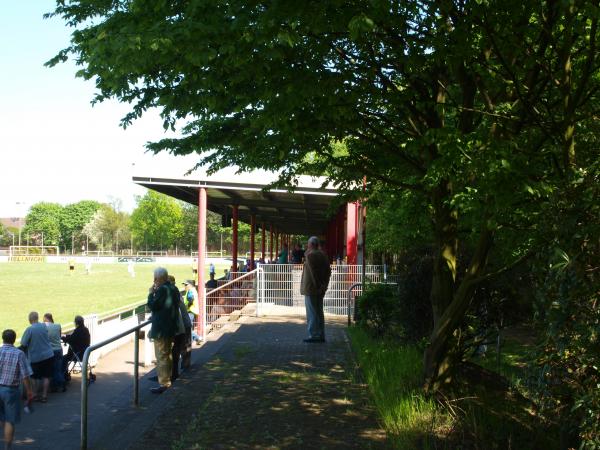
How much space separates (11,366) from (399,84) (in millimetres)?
A: 5806

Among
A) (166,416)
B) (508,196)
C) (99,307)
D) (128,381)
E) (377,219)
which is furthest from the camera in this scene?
(99,307)

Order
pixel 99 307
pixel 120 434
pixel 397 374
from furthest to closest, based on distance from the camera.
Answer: pixel 99 307, pixel 397 374, pixel 120 434

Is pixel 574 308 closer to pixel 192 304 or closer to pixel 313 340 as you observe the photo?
pixel 313 340

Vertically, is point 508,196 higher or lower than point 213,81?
lower

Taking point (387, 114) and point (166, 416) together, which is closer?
point (166, 416)

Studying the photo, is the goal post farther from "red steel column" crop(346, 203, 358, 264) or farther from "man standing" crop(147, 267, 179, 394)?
"man standing" crop(147, 267, 179, 394)

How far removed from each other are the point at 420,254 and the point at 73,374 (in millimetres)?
9539

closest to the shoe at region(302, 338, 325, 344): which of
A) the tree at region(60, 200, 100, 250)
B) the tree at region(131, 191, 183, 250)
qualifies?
the tree at region(131, 191, 183, 250)

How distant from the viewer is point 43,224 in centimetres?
16088

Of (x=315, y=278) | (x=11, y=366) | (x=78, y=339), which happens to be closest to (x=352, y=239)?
(x=315, y=278)

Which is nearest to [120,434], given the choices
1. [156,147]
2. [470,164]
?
[156,147]

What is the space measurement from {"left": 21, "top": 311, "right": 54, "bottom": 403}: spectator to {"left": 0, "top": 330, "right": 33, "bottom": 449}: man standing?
3859 millimetres

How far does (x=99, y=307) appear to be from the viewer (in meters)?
30.8

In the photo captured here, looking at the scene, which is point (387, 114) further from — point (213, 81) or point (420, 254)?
point (213, 81)
